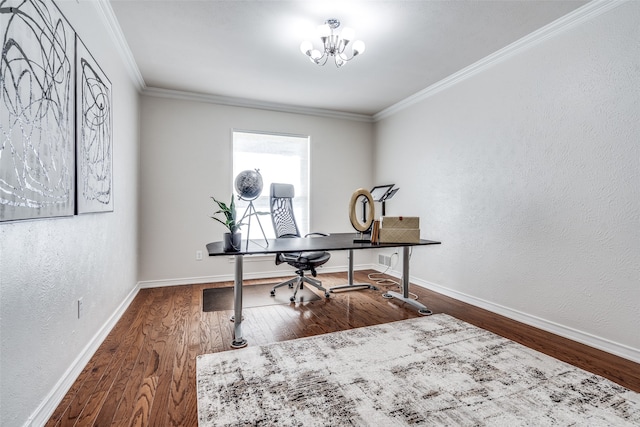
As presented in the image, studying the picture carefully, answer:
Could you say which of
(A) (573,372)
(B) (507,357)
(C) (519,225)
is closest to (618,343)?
(A) (573,372)

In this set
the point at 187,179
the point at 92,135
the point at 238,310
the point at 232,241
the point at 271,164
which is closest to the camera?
the point at 92,135

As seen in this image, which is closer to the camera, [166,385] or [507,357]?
[166,385]

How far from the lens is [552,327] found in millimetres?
2506

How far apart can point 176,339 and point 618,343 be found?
3.14 meters

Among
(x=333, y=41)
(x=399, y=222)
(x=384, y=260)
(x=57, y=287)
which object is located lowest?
(x=384, y=260)

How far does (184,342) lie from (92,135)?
5.17 ft

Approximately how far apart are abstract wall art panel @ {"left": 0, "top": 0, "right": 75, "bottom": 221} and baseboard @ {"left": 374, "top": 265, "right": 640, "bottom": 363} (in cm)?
344

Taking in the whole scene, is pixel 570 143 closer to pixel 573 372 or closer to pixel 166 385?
pixel 573 372

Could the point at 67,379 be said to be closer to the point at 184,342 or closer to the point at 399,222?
the point at 184,342

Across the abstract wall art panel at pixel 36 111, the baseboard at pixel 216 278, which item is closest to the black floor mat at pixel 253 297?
the baseboard at pixel 216 278

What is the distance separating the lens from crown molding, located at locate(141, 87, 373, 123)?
386 centimetres

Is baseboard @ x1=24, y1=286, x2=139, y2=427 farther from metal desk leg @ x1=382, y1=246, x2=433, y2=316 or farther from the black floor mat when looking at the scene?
metal desk leg @ x1=382, y1=246, x2=433, y2=316

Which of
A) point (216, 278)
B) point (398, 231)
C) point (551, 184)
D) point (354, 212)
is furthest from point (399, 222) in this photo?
point (216, 278)

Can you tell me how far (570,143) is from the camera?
7.83 ft
